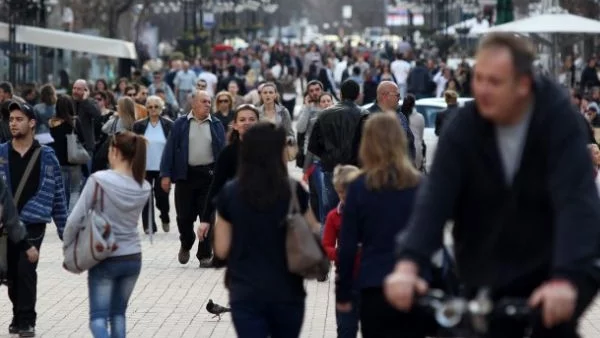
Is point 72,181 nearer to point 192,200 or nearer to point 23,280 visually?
point 192,200

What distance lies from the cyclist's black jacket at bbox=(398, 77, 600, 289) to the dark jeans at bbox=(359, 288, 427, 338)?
1.80 m

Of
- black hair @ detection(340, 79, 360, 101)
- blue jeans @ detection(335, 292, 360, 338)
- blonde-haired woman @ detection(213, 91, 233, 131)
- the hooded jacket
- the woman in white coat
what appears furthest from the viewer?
blonde-haired woman @ detection(213, 91, 233, 131)

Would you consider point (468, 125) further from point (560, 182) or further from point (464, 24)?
point (464, 24)

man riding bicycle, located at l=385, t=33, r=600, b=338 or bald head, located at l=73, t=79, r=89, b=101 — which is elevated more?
man riding bicycle, located at l=385, t=33, r=600, b=338

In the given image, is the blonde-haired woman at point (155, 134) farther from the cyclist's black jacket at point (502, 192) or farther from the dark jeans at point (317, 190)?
the cyclist's black jacket at point (502, 192)

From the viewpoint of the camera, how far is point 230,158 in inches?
449

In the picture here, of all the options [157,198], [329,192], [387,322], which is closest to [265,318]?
[387,322]

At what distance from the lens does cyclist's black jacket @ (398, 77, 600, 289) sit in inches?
200

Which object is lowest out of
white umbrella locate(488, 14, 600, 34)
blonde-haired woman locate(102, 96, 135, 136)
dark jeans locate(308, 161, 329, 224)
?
dark jeans locate(308, 161, 329, 224)

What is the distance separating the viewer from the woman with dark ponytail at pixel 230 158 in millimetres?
11367

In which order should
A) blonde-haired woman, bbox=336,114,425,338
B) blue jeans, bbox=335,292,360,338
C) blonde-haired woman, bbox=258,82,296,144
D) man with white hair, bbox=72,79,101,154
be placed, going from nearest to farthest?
blonde-haired woman, bbox=336,114,425,338 < blue jeans, bbox=335,292,360,338 < blonde-haired woman, bbox=258,82,296,144 < man with white hair, bbox=72,79,101,154

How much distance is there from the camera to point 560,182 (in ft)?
16.5

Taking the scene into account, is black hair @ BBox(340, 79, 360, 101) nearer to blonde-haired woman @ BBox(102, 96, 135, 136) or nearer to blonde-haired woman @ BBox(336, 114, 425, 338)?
blonde-haired woman @ BBox(102, 96, 135, 136)

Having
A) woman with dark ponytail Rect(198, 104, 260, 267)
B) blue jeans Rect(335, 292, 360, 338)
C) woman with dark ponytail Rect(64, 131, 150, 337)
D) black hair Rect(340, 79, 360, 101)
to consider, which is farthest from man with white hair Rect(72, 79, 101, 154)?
blue jeans Rect(335, 292, 360, 338)
